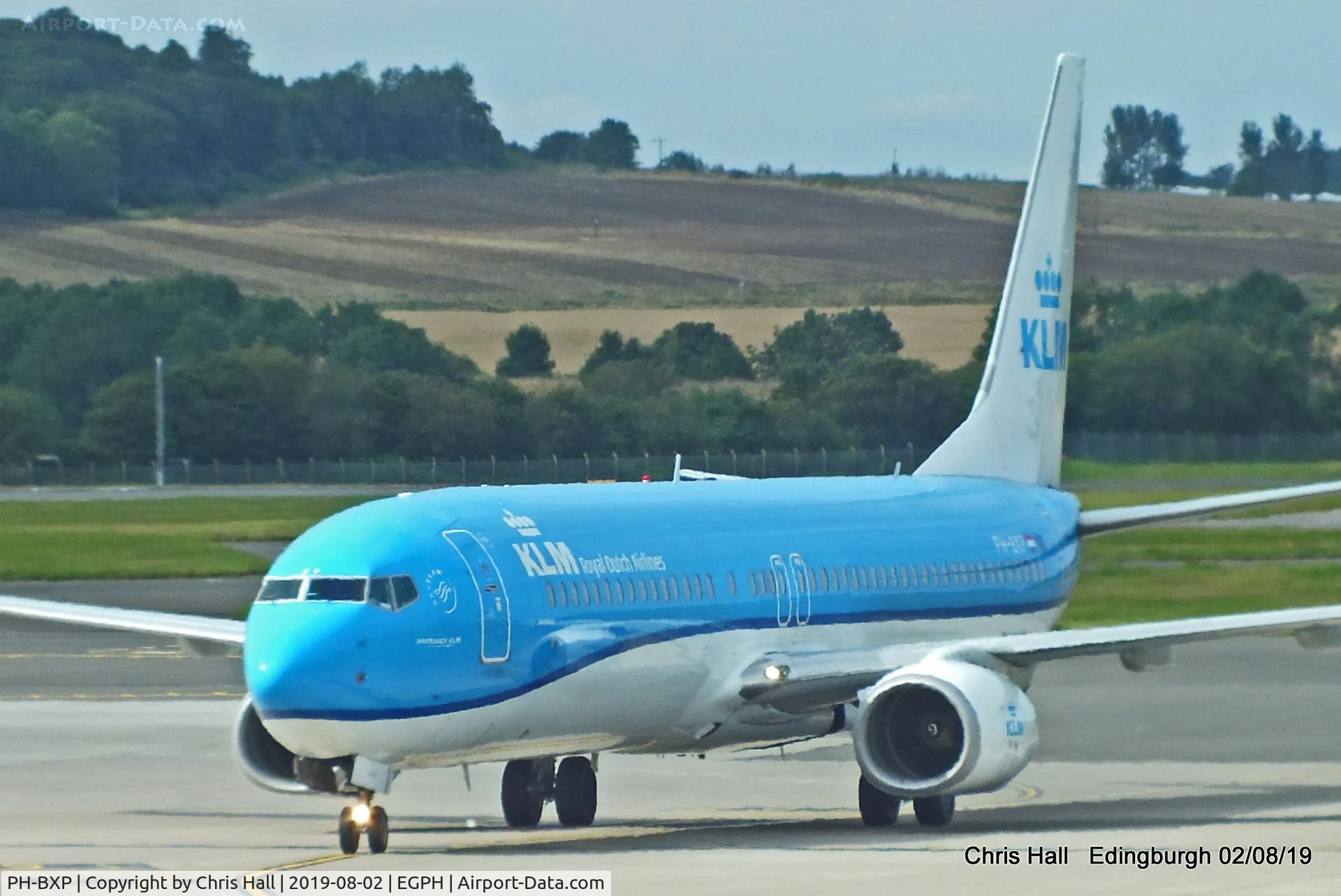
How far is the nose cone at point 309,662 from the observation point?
2297 cm

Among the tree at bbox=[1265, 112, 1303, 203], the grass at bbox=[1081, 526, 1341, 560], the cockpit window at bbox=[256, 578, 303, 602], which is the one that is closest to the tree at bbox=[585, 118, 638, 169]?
the tree at bbox=[1265, 112, 1303, 203]

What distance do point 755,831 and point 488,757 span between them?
337 cm

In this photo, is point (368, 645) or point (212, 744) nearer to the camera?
point (368, 645)

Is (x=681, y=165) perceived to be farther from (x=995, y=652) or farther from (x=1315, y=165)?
(x=995, y=652)

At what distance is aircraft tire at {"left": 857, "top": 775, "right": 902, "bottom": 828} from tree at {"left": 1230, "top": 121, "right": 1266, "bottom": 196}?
146m

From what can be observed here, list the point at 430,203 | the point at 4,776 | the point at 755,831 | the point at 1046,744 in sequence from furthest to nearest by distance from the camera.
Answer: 1. the point at 430,203
2. the point at 1046,744
3. the point at 4,776
4. the point at 755,831

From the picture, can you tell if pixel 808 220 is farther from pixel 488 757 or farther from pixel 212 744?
pixel 488 757

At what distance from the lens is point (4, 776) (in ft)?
108

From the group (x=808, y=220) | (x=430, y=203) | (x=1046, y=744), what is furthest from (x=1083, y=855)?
(x=430, y=203)

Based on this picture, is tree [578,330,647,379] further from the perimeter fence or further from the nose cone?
the nose cone

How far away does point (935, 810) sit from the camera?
1093 inches

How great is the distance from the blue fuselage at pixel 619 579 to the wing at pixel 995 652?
652 mm

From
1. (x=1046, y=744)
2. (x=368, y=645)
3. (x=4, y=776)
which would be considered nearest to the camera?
(x=368, y=645)

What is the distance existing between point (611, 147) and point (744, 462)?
328 feet
